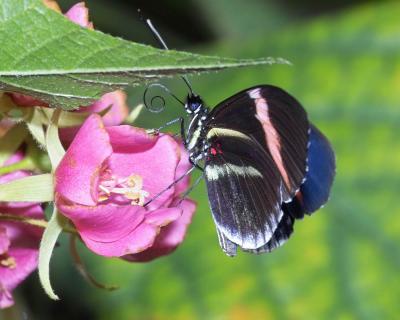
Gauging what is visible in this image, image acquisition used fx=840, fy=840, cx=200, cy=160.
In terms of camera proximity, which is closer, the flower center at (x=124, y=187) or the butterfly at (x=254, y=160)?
the flower center at (x=124, y=187)

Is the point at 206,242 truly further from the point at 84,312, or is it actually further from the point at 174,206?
the point at 174,206

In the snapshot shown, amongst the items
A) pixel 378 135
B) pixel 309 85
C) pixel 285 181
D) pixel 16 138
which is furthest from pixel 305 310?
pixel 16 138

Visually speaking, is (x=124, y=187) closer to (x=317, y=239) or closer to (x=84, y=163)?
(x=84, y=163)

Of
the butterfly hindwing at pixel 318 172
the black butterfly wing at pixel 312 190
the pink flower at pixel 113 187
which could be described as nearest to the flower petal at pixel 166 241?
the pink flower at pixel 113 187

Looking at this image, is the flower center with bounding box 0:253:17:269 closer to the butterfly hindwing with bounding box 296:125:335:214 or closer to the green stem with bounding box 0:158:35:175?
the green stem with bounding box 0:158:35:175

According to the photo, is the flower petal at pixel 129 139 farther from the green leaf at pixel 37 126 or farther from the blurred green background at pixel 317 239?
the blurred green background at pixel 317 239

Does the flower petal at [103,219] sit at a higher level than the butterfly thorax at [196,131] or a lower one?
higher

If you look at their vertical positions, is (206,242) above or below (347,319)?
above
